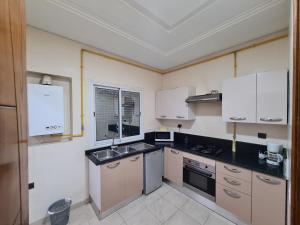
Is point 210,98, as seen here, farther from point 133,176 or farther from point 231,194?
point 133,176

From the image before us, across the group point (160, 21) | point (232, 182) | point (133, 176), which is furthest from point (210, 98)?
point (133, 176)

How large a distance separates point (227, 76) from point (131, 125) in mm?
2004

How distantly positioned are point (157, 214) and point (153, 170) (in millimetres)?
670

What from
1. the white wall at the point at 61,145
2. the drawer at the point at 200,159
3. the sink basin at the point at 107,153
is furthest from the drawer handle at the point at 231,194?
the white wall at the point at 61,145

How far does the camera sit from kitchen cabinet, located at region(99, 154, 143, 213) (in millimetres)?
1828

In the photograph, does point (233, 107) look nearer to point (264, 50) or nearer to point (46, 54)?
point (264, 50)

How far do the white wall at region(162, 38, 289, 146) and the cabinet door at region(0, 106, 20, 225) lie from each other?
98.5 inches

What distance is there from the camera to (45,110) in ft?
5.37

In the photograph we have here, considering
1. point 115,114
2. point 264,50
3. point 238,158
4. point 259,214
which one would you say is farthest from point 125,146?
point 264,50

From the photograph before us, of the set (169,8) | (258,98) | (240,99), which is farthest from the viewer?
(240,99)

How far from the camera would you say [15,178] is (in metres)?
0.42

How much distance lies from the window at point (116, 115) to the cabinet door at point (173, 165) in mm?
717

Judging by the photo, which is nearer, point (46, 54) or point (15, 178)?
point (15, 178)

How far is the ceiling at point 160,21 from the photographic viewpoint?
4.42ft
